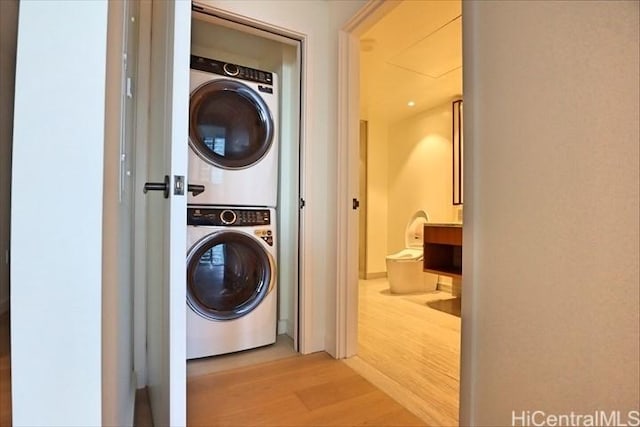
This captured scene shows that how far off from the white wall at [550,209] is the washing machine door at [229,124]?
1317 millimetres

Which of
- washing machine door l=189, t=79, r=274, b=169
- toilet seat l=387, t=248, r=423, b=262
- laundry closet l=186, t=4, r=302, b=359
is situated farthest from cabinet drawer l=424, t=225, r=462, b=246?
washing machine door l=189, t=79, r=274, b=169

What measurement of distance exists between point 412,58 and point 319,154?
4.87ft

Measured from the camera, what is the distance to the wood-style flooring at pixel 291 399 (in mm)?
1246

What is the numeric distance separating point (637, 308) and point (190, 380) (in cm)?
176

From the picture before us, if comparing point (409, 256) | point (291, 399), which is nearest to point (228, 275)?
point (291, 399)

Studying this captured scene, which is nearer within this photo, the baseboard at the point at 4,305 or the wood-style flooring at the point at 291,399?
the baseboard at the point at 4,305

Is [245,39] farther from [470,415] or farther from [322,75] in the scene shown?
[470,415]

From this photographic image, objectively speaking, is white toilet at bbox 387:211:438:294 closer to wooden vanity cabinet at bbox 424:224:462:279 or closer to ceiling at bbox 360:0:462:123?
wooden vanity cabinet at bbox 424:224:462:279

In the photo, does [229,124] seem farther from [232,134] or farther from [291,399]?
[291,399]

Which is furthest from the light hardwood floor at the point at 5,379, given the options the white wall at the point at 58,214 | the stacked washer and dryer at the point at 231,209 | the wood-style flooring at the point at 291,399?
the stacked washer and dryer at the point at 231,209

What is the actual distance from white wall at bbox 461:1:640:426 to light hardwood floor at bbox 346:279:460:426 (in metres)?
0.50

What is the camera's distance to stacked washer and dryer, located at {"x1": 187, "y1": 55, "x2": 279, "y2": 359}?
1.79 metres

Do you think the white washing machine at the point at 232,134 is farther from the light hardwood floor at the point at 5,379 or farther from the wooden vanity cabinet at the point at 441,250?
the wooden vanity cabinet at the point at 441,250

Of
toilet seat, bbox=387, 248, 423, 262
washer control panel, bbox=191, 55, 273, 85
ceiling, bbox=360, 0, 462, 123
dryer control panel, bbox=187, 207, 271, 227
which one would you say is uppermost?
ceiling, bbox=360, 0, 462, 123
